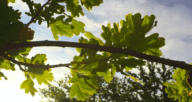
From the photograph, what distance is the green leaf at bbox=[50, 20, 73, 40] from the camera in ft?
5.47

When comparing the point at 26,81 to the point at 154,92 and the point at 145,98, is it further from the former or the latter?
the point at 154,92

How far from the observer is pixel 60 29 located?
172cm

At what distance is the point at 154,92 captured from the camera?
2153cm

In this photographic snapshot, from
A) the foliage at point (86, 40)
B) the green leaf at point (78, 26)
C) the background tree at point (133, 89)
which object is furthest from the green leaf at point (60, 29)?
the background tree at point (133, 89)

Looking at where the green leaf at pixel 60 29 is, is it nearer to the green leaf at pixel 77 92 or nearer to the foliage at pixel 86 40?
the foliage at pixel 86 40

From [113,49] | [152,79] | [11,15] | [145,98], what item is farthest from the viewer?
[152,79]

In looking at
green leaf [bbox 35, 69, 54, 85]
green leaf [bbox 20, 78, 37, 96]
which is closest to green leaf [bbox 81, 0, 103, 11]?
green leaf [bbox 35, 69, 54, 85]

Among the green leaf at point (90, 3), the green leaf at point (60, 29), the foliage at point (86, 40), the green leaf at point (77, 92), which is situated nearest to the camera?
the foliage at point (86, 40)

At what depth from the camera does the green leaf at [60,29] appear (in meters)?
1.67

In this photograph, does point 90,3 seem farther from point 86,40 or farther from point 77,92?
point 77,92

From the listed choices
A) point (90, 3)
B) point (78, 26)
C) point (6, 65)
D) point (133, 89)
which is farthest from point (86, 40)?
point (133, 89)

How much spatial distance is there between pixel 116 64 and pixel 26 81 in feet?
4.07

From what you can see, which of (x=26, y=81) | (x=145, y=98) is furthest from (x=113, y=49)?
(x=145, y=98)

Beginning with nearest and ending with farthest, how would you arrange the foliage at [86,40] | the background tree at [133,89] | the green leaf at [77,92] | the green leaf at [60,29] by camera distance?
the foliage at [86,40] → the green leaf at [77,92] → the green leaf at [60,29] → the background tree at [133,89]
